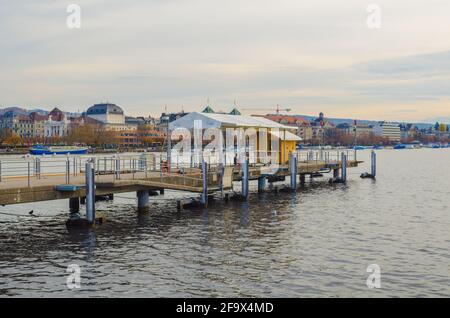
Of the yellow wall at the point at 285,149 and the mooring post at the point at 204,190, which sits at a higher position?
the yellow wall at the point at 285,149

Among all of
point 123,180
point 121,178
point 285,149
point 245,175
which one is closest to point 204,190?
point 245,175

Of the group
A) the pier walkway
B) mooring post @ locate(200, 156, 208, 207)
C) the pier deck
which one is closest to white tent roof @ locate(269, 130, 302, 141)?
the pier walkway

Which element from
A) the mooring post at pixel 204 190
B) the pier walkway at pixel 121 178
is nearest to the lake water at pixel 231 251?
the mooring post at pixel 204 190

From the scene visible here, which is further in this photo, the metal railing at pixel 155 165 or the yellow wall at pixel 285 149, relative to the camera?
the yellow wall at pixel 285 149

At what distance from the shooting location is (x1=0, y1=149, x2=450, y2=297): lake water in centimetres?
2077

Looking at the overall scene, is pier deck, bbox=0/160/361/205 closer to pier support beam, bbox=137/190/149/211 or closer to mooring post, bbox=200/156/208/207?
mooring post, bbox=200/156/208/207

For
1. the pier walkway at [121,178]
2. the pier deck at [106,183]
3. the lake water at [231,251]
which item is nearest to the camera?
the lake water at [231,251]

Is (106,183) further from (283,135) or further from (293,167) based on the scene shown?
(283,135)

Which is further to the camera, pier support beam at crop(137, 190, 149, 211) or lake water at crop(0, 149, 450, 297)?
pier support beam at crop(137, 190, 149, 211)

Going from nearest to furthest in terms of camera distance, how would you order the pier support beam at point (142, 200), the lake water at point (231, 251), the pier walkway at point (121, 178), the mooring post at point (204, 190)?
the lake water at point (231, 251)
the pier walkway at point (121, 178)
the pier support beam at point (142, 200)
the mooring post at point (204, 190)

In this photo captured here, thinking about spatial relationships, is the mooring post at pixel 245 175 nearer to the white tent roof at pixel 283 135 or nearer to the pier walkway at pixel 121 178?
the pier walkway at pixel 121 178

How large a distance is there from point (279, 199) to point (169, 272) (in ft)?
86.0

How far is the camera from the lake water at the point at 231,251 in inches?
818

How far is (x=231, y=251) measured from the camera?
86.5ft
